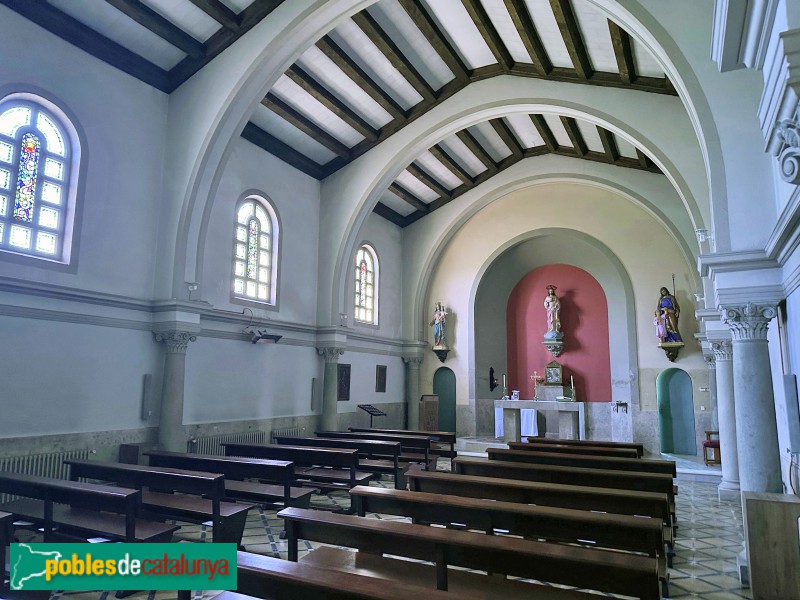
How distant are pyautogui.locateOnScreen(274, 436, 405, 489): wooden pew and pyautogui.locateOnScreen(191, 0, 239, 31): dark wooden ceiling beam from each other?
6.99m

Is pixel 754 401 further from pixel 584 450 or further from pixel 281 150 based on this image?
pixel 281 150

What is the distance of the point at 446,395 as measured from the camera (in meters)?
16.2

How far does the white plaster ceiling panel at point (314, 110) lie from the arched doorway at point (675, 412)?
998 cm

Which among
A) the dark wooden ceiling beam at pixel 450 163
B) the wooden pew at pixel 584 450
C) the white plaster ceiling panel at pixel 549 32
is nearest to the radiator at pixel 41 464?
the wooden pew at pixel 584 450

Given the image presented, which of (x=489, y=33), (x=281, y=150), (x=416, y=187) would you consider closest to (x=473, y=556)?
(x=489, y=33)

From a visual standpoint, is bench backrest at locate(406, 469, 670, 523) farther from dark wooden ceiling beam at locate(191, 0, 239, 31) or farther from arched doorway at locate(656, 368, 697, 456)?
arched doorway at locate(656, 368, 697, 456)

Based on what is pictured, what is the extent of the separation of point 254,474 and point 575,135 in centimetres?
1068

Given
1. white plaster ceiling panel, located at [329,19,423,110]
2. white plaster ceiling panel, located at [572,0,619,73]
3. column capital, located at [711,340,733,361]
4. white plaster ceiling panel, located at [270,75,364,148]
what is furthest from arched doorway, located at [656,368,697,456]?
white plaster ceiling panel, located at [270,75,364,148]

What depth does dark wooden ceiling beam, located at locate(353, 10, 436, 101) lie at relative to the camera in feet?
29.4

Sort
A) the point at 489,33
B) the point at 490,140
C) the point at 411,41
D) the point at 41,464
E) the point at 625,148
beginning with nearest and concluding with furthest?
the point at 41,464 < the point at 489,33 < the point at 411,41 < the point at 625,148 < the point at 490,140

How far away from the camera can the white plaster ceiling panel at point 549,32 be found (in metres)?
8.34

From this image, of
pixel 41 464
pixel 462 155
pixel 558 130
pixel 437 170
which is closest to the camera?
pixel 41 464

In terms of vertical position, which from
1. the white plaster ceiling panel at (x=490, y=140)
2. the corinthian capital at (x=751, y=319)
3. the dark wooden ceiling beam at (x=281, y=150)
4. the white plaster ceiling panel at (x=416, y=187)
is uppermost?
the white plaster ceiling panel at (x=490, y=140)

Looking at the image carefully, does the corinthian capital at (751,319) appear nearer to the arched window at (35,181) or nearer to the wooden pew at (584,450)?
the wooden pew at (584,450)
